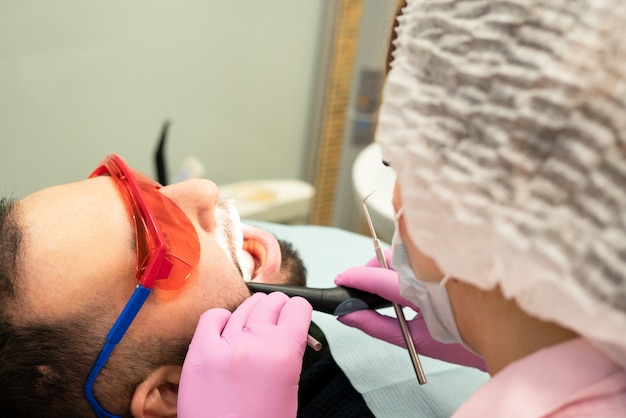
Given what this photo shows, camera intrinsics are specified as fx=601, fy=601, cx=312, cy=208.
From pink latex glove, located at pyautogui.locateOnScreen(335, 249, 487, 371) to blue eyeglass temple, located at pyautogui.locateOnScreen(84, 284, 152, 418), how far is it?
0.35 m

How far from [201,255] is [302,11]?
55.3 inches

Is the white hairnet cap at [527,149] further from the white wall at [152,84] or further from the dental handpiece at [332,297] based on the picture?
the white wall at [152,84]

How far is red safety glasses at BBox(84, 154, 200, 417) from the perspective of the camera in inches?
35.2

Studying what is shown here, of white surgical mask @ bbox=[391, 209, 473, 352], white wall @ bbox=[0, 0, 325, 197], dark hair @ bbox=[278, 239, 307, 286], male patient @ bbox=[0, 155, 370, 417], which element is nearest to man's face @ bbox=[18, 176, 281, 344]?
male patient @ bbox=[0, 155, 370, 417]

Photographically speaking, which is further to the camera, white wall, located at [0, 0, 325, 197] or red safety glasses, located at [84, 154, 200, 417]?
white wall, located at [0, 0, 325, 197]

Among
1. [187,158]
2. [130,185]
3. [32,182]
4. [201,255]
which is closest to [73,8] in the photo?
[32,182]

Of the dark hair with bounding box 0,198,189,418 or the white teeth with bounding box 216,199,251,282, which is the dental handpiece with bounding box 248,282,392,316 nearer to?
the white teeth with bounding box 216,199,251,282

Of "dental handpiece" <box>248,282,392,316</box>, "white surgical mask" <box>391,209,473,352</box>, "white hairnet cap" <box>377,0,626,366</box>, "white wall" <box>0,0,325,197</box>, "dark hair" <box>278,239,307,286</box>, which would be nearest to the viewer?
"white hairnet cap" <box>377,0,626,366</box>

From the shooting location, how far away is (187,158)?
198 centimetres

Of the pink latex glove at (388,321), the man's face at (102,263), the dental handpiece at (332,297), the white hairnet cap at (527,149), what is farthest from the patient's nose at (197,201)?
the white hairnet cap at (527,149)

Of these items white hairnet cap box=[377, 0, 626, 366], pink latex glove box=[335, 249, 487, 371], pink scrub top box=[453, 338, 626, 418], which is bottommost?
pink latex glove box=[335, 249, 487, 371]

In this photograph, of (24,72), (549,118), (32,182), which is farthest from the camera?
(32,182)

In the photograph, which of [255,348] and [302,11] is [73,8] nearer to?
[302,11]

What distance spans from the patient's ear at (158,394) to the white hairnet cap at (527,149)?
0.52 m
